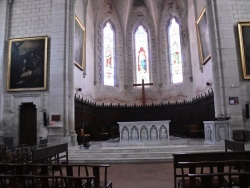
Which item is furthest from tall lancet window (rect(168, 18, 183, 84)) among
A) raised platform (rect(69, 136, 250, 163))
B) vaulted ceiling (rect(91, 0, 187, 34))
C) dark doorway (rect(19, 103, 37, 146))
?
dark doorway (rect(19, 103, 37, 146))

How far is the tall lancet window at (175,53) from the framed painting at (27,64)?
11.2 m

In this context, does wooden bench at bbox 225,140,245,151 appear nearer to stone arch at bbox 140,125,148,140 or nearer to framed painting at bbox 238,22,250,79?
framed painting at bbox 238,22,250,79

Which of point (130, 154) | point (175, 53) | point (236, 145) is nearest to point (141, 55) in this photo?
point (175, 53)

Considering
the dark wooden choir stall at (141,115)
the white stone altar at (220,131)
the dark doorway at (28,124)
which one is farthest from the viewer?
the dark wooden choir stall at (141,115)

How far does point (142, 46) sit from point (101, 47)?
13.2 ft

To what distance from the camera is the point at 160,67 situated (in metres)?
20.2

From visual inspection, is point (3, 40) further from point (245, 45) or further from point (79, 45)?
point (245, 45)

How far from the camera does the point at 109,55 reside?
65.9ft

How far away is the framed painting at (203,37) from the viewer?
1335 cm

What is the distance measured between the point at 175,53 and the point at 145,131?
31.3 ft

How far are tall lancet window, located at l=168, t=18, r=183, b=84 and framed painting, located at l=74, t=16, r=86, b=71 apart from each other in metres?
8.16

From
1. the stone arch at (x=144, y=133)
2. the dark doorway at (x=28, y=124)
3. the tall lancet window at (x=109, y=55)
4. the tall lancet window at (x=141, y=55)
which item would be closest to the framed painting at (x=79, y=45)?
the dark doorway at (x=28, y=124)

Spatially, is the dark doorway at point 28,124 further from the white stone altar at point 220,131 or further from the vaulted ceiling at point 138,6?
the vaulted ceiling at point 138,6

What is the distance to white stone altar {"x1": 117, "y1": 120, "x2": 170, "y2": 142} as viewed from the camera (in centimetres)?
1253
